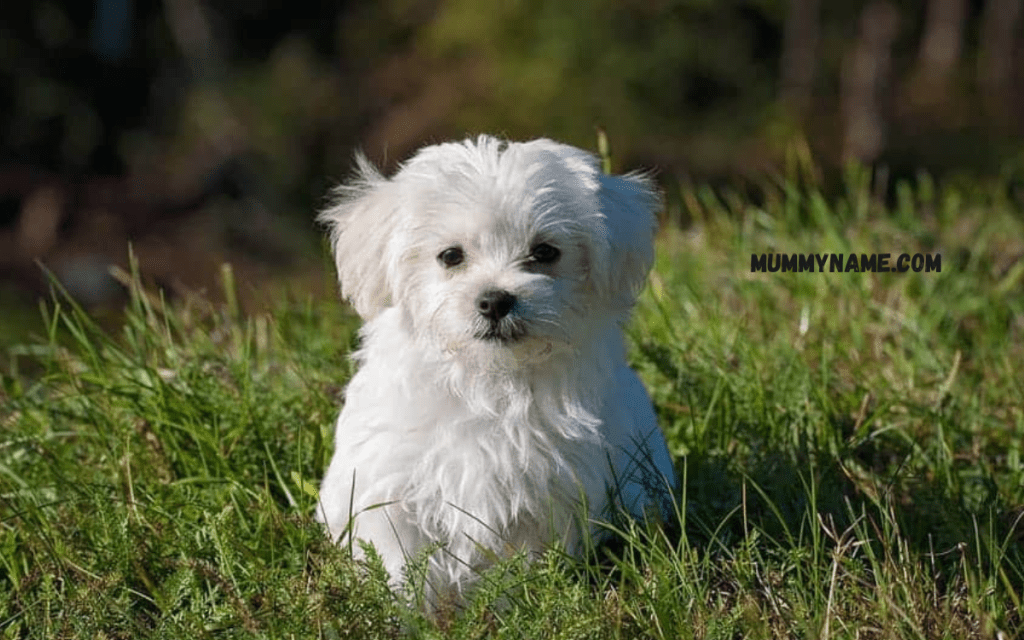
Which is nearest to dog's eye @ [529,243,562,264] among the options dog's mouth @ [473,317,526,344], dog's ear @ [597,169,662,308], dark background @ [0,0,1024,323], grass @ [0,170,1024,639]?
dog's ear @ [597,169,662,308]

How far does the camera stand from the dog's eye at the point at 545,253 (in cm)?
319

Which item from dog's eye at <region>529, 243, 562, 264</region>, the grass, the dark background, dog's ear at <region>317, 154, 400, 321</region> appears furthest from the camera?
the dark background

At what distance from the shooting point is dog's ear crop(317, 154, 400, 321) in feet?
10.8

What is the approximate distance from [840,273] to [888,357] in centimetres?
58

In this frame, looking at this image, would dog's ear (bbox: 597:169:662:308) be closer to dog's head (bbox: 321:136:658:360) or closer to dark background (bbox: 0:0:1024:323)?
dog's head (bbox: 321:136:658:360)

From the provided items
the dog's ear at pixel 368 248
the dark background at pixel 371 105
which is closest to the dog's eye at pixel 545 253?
the dog's ear at pixel 368 248

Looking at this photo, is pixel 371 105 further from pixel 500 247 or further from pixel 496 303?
pixel 496 303

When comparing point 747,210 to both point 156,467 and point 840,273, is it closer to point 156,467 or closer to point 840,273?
point 840,273

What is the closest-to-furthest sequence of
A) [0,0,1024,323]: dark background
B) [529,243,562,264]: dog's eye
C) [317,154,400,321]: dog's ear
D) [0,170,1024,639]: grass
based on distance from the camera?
[0,170,1024,639]: grass
[529,243,562,264]: dog's eye
[317,154,400,321]: dog's ear
[0,0,1024,323]: dark background

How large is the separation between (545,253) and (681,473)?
1021 mm

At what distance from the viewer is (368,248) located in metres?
3.32

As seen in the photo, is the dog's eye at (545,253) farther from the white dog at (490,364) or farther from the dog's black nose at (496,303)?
the dog's black nose at (496,303)

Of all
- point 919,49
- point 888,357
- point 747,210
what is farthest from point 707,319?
point 919,49

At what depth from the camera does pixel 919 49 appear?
62.4 ft
